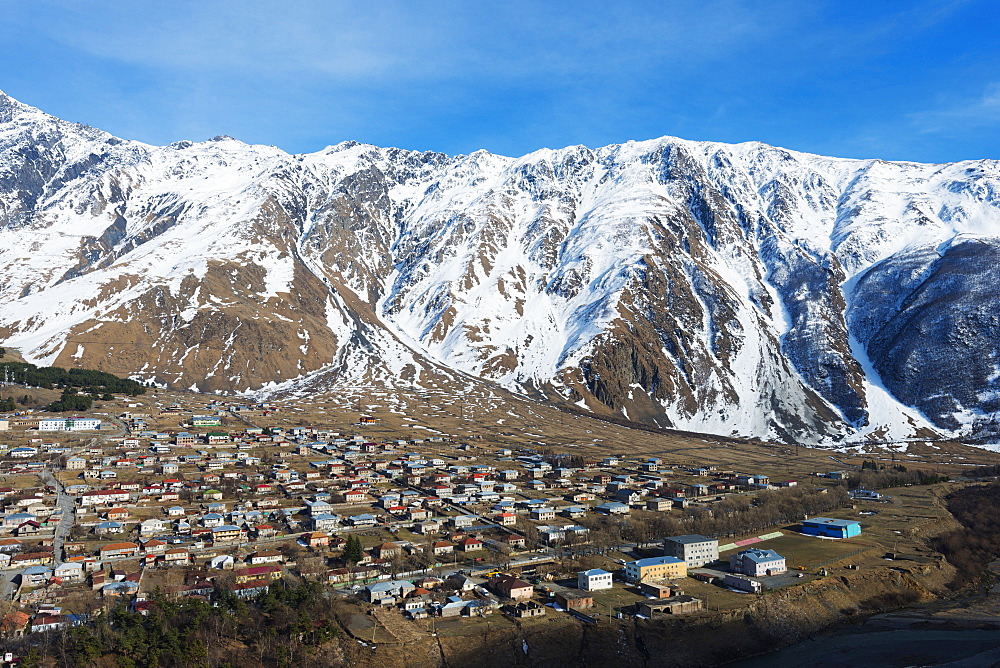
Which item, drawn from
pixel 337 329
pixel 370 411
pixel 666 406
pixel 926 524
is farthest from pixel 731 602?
pixel 337 329

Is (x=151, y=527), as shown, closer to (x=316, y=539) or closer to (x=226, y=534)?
(x=226, y=534)

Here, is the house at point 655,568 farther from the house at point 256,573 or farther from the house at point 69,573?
the house at point 69,573

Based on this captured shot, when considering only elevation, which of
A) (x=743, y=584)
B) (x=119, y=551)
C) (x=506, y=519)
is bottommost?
(x=743, y=584)

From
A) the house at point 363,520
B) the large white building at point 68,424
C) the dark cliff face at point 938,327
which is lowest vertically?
the house at point 363,520

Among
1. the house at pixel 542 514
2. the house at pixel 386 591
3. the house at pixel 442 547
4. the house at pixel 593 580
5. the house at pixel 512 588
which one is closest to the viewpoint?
the house at pixel 386 591

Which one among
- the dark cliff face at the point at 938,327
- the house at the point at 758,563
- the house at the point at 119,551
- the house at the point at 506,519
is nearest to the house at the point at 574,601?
the house at the point at 758,563

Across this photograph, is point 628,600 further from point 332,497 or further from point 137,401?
point 137,401

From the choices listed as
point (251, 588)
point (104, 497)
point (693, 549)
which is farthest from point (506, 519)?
point (104, 497)
